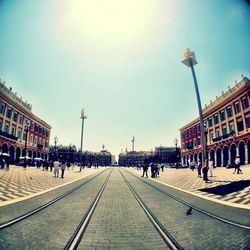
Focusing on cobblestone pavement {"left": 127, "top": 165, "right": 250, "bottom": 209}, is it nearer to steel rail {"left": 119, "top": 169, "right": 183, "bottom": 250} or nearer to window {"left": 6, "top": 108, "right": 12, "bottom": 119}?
steel rail {"left": 119, "top": 169, "right": 183, "bottom": 250}

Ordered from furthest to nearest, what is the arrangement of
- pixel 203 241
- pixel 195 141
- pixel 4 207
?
1. pixel 195 141
2. pixel 4 207
3. pixel 203 241

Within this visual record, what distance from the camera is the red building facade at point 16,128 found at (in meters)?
32.8

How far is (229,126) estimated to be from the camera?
3322cm

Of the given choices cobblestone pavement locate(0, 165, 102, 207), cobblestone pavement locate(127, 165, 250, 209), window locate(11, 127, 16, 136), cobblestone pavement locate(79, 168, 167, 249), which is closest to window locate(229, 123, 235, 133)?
cobblestone pavement locate(127, 165, 250, 209)

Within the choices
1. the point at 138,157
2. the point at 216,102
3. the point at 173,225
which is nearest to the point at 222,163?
the point at 216,102

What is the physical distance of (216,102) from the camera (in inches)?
1503

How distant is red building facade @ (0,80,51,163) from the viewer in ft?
108

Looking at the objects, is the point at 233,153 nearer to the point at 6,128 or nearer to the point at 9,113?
the point at 6,128

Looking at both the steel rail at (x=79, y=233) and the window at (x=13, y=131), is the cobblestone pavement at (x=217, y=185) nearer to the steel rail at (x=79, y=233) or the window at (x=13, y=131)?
the steel rail at (x=79, y=233)

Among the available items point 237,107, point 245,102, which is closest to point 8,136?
point 237,107

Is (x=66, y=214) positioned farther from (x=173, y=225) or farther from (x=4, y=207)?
(x=173, y=225)

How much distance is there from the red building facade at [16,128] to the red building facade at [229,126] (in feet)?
121

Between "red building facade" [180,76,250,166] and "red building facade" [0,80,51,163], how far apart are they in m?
37.0

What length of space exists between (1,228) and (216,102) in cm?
4107
